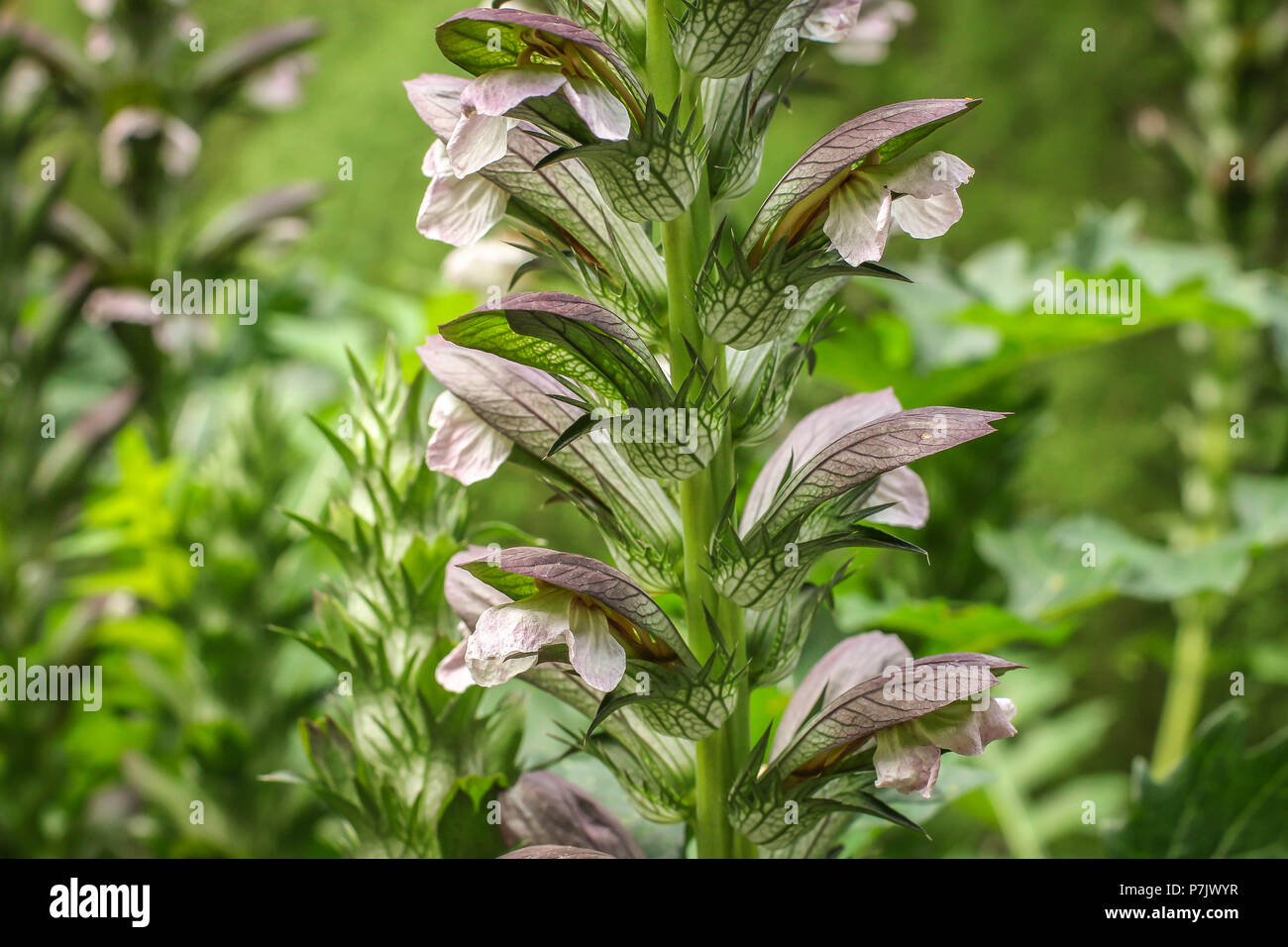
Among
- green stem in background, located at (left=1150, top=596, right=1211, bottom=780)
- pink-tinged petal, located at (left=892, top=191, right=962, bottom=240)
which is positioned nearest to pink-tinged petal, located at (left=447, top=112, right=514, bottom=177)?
pink-tinged petal, located at (left=892, top=191, right=962, bottom=240)

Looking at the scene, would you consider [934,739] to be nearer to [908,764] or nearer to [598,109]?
[908,764]

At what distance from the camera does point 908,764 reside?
0.24 m

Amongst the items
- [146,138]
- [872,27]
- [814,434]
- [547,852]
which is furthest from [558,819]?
[146,138]

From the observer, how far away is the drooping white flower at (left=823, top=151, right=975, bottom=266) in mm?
236

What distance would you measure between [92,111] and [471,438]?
29.6 inches

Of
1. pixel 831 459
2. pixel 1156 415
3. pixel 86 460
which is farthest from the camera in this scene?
pixel 1156 415

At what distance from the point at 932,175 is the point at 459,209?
0.40 feet

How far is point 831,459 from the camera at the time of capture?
0.83 ft

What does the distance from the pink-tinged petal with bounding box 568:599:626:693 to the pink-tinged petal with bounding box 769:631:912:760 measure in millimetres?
77

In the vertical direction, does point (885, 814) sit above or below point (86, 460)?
below

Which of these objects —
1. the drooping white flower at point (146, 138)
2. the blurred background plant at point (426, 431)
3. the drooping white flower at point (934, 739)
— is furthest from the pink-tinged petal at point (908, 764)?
the drooping white flower at point (146, 138)

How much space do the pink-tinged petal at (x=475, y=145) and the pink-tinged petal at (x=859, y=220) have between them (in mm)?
84

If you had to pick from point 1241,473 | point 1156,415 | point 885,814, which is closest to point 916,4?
point 1156,415
